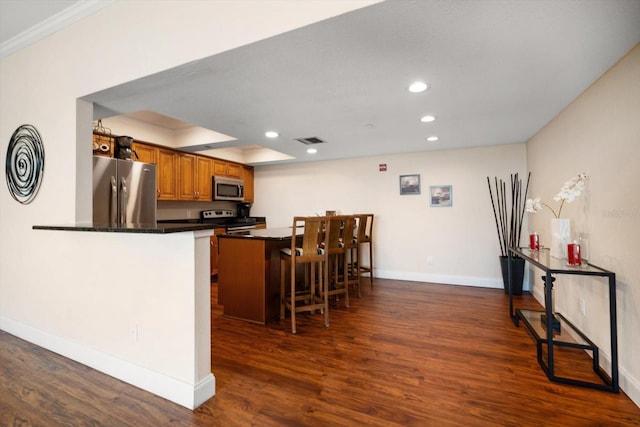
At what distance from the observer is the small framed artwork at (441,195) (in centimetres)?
457

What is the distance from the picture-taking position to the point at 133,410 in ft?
5.45

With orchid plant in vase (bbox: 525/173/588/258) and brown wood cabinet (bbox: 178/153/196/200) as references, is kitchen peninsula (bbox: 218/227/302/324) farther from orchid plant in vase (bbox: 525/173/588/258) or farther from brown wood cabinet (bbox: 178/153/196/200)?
orchid plant in vase (bbox: 525/173/588/258)

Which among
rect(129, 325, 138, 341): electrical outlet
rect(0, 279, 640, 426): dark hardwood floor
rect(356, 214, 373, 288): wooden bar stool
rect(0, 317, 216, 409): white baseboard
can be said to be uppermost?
rect(356, 214, 373, 288): wooden bar stool

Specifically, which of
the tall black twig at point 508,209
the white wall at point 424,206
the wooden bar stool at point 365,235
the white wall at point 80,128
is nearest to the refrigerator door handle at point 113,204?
the white wall at point 80,128

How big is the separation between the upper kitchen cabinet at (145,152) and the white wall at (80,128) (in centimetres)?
135

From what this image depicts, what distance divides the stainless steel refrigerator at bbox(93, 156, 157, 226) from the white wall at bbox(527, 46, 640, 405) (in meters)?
3.88

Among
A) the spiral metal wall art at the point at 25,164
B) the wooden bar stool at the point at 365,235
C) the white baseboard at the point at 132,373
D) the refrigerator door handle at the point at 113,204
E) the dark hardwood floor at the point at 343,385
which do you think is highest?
the spiral metal wall art at the point at 25,164

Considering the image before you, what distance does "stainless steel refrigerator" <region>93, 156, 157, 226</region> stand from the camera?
2.89 meters

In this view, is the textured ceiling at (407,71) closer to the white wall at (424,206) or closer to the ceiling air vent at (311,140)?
the ceiling air vent at (311,140)

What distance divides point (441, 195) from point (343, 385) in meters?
3.53

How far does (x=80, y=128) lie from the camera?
232 centimetres

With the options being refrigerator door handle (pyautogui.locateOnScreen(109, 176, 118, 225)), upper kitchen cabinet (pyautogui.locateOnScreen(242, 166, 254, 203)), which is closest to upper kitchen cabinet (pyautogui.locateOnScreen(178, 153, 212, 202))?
upper kitchen cabinet (pyautogui.locateOnScreen(242, 166, 254, 203))

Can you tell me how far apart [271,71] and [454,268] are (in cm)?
398

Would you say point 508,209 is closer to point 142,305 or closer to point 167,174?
point 142,305
